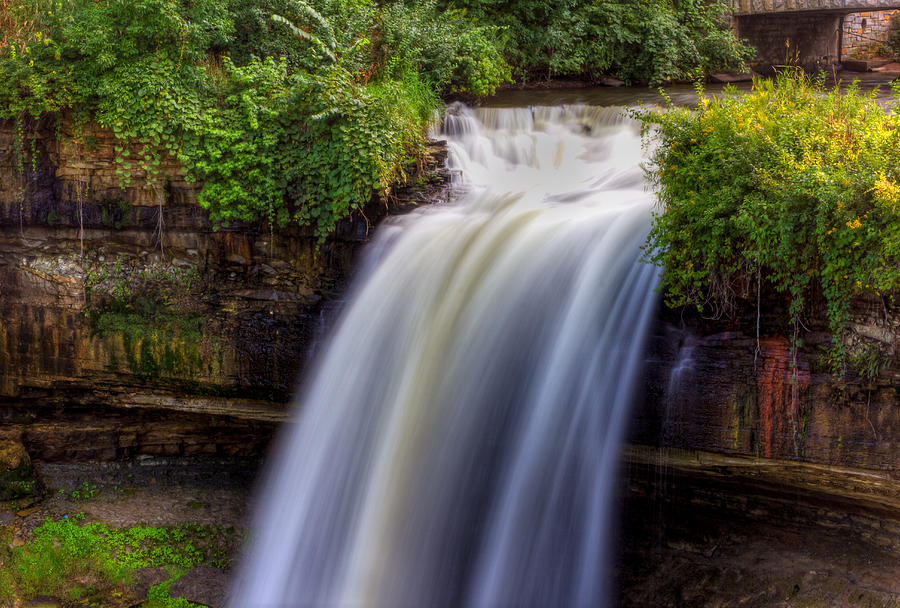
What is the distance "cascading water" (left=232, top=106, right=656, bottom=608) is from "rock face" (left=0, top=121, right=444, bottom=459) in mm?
660

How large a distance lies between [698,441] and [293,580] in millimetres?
3618

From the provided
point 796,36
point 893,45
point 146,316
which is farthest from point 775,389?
point 893,45

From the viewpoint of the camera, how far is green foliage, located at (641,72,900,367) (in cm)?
473

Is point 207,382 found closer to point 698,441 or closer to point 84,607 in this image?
point 84,607

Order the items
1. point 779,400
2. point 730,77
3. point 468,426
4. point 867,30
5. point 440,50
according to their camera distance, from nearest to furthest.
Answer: point 779,400 → point 468,426 → point 440,50 → point 730,77 → point 867,30

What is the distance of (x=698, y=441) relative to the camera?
17.9 ft

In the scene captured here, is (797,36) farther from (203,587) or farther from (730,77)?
(203,587)

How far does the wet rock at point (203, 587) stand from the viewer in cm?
671

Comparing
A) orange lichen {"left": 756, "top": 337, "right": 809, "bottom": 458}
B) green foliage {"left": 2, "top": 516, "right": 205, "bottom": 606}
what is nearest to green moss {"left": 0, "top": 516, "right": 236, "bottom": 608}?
green foliage {"left": 2, "top": 516, "right": 205, "bottom": 606}

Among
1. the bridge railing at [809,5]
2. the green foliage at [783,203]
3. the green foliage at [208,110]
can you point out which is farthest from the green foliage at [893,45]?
the green foliage at [208,110]

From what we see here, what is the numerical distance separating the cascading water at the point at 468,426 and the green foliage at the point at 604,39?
230 inches

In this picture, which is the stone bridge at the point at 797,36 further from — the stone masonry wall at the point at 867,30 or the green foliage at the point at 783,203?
the green foliage at the point at 783,203

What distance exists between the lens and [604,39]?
12.2 metres

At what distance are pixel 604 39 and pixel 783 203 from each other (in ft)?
26.7
